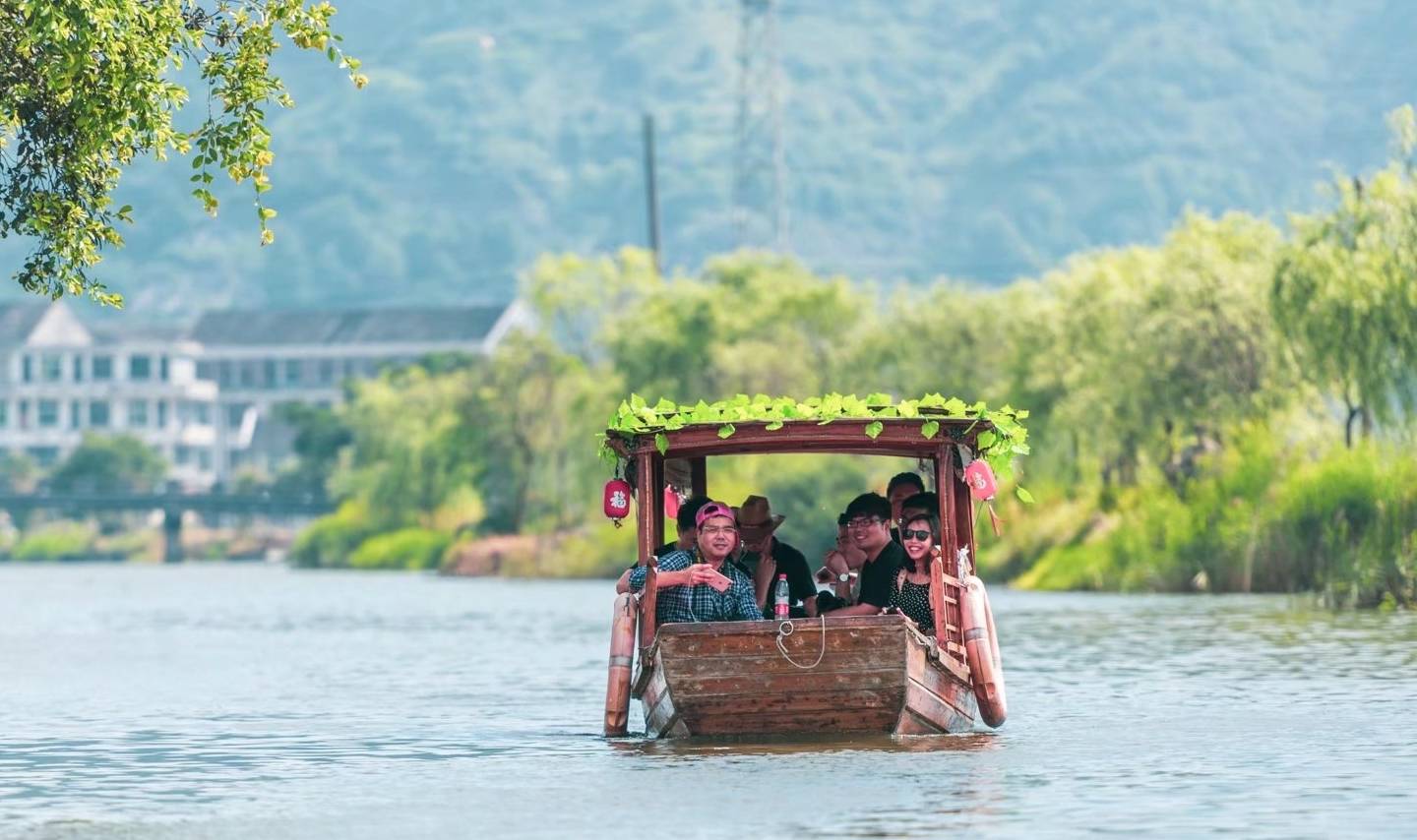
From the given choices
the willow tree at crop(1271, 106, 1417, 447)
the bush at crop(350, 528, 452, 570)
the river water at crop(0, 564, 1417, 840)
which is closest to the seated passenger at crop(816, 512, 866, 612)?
the river water at crop(0, 564, 1417, 840)

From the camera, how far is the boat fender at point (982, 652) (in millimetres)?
24625

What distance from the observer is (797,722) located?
2386 centimetres

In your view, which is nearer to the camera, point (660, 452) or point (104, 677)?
point (660, 452)

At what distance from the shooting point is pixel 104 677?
38.6 meters

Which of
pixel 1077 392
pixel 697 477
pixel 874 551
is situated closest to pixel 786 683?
pixel 874 551

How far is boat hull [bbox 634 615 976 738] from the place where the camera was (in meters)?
23.0

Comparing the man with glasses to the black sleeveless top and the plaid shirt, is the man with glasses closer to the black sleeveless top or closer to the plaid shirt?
the black sleeveless top

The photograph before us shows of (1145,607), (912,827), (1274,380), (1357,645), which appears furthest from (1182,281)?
(912,827)

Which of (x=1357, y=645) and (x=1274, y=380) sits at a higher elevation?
(x=1274, y=380)

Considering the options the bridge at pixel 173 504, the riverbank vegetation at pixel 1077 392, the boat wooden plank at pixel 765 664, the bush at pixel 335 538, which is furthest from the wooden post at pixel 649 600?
the bridge at pixel 173 504

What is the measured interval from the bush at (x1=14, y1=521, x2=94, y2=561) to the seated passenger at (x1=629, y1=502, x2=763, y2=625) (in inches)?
5435

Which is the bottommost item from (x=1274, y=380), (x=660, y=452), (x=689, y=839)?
(x=689, y=839)

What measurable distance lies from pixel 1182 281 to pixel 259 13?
40.0 meters

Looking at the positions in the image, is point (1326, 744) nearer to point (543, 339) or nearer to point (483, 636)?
point (483, 636)
